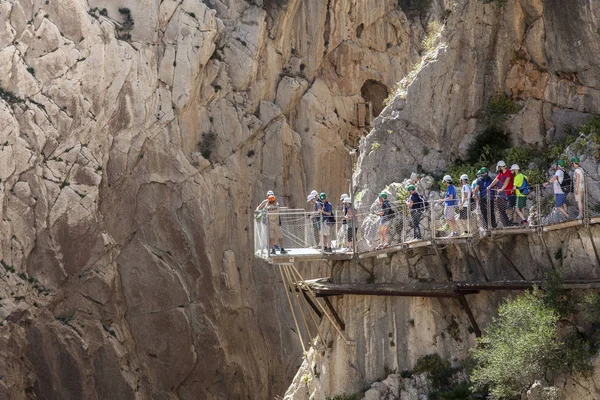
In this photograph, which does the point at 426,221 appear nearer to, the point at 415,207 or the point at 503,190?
the point at 415,207

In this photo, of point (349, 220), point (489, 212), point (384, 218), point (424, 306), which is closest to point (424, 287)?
point (424, 306)

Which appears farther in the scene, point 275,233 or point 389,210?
point 275,233

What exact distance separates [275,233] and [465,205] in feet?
18.6

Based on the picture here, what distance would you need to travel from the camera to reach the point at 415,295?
2475cm

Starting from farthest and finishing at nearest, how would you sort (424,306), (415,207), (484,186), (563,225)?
(424,306) → (415,207) → (484,186) → (563,225)

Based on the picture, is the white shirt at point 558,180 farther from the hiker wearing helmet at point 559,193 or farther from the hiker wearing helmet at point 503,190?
the hiker wearing helmet at point 503,190

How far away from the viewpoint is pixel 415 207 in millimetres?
24500

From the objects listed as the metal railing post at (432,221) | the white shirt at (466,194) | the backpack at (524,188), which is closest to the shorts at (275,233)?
the metal railing post at (432,221)

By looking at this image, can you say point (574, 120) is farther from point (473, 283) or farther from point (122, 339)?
point (122, 339)

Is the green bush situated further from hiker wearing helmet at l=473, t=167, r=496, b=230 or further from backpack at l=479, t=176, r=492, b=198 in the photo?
backpack at l=479, t=176, r=492, b=198

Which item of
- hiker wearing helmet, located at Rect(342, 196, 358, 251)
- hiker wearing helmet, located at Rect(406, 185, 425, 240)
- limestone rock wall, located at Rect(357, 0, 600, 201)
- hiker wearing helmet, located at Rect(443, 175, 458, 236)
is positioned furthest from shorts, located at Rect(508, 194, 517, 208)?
hiker wearing helmet, located at Rect(342, 196, 358, 251)

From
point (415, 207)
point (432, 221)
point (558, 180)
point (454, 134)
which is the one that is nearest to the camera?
point (558, 180)

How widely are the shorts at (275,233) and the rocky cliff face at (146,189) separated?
13.4 meters

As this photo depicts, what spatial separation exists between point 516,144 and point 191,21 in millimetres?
17542
